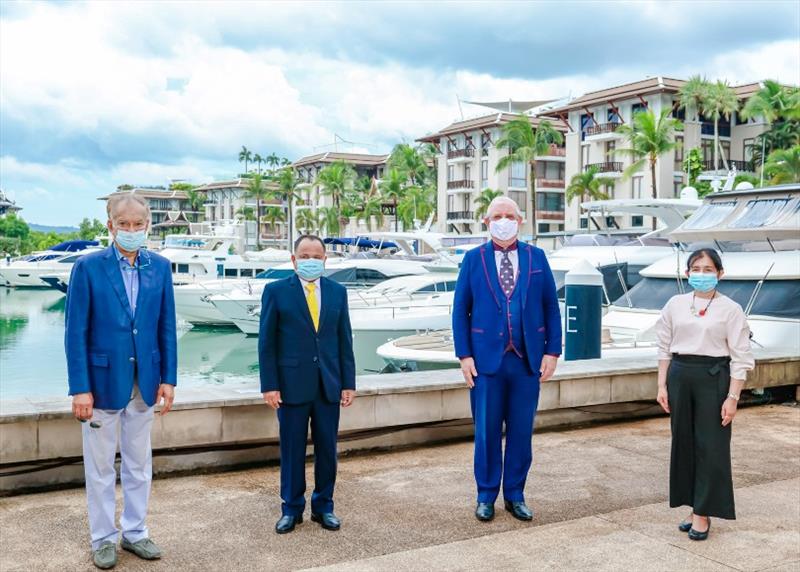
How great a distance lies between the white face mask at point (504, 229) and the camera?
5.41 meters

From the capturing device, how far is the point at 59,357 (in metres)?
29.2

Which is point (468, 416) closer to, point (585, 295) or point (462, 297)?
point (462, 297)

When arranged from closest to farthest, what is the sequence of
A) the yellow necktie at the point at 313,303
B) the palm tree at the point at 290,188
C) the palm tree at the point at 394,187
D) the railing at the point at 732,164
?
the yellow necktie at the point at 313,303 < the railing at the point at 732,164 < the palm tree at the point at 394,187 < the palm tree at the point at 290,188

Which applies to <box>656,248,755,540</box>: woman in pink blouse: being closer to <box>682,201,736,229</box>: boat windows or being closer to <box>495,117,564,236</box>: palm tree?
<box>682,201,736,229</box>: boat windows

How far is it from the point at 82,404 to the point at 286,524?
1.41 m

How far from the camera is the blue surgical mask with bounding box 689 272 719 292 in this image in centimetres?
495

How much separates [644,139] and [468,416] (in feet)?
156

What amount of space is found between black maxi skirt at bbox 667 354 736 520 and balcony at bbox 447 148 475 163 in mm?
71704

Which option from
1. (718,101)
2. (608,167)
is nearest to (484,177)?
(608,167)

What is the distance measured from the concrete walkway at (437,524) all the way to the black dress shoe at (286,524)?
0.06 meters

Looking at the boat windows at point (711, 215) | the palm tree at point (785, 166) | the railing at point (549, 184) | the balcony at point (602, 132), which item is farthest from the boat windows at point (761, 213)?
the railing at point (549, 184)

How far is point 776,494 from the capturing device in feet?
19.6

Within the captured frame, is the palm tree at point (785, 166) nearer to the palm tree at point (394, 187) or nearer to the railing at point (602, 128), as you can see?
the railing at point (602, 128)

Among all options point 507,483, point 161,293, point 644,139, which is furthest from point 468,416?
point 644,139
